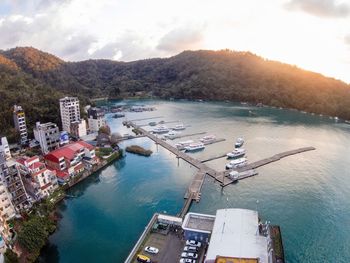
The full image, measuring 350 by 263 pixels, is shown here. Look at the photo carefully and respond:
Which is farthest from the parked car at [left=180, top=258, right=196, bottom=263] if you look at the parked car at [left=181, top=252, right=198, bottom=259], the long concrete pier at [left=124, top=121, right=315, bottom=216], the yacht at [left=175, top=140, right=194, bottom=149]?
the yacht at [left=175, top=140, right=194, bottom=149]

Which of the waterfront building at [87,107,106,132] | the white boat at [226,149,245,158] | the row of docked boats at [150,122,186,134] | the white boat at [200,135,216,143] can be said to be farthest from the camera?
the row of docked boats at [150,122,186,134]

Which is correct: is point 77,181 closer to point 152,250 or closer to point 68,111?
point 152,250

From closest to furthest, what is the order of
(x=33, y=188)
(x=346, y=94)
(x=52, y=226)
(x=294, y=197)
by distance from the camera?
(x=52, y=226) < (x=33, y=188) < (x=294, y=197) < (x=346, y=94)

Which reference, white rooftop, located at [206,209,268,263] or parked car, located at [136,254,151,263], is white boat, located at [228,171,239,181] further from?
parked car, located at [136,254,151,263]

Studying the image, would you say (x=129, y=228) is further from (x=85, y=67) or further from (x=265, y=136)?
(x=85, y=67)

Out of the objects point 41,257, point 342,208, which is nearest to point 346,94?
point 342,208

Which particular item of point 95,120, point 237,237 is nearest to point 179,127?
point 95,120
